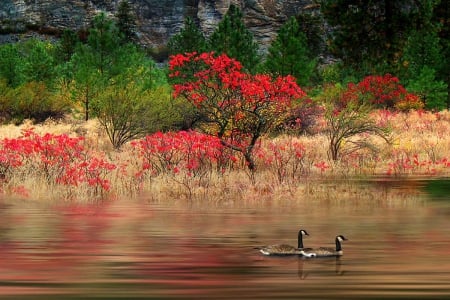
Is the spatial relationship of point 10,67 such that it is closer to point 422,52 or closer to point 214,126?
point 422,52

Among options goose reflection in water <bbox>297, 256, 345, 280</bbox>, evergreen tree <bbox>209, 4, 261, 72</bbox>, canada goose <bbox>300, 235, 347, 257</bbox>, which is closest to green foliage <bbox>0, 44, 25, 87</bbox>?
evergreen tree <bbox>209, 4, 261, 72</bbox>

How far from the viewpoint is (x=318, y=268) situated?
468 inches

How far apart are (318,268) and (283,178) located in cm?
1164

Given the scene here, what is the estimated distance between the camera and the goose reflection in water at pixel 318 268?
37.4 ft

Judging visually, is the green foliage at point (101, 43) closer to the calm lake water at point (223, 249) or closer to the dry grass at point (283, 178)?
the dry grass at point (283, 178)

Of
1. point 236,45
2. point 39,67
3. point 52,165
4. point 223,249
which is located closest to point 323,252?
point 223,249

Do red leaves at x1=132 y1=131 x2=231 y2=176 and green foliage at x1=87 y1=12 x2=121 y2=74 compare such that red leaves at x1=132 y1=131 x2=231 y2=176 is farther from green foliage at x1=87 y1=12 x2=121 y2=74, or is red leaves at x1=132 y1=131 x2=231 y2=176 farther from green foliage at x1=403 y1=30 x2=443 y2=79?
green foliage at x1=403 y1=30 x2=443 y2=79

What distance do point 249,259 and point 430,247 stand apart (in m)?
2.73

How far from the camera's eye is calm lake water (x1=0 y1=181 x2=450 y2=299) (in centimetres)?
1026

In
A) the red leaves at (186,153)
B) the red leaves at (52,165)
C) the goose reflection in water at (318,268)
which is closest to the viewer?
the goose reflection in water at (318,268)

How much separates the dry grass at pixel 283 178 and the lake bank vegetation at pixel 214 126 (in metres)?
0.06

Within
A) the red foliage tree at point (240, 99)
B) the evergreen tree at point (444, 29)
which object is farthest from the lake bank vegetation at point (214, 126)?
the evergreen tree at point (444, 29)

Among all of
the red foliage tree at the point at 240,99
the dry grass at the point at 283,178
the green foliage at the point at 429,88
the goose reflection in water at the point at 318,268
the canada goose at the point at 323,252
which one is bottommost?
the goose reflection in water at the point at 318,268

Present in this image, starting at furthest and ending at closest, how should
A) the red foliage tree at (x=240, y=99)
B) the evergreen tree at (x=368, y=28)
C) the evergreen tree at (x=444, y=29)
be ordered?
the evergreen tree at (x=444, y=29), the evergreen tree at (x=368, y=28), the red foliage tree at (x=240, y=99)
